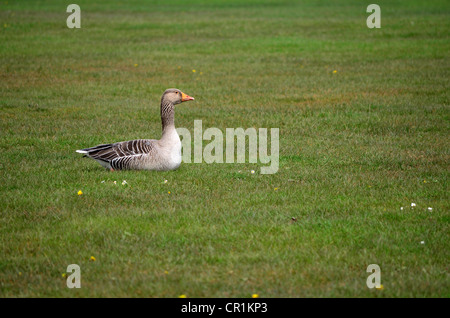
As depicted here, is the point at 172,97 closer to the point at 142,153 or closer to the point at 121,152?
the point at 142,153

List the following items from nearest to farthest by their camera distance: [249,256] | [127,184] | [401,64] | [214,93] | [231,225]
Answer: [249,256] < [231,225] < [127,184] < [214,93] < [401,64]

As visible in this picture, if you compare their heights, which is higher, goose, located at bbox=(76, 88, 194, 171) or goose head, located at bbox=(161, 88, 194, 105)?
goose head, located at bbox=(161, 88, 194, 105)

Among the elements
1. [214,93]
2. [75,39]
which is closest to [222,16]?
[75,39]

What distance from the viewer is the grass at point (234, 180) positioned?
6.02m

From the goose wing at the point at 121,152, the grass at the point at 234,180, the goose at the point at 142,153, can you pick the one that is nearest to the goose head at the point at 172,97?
the goose at the point at 142,153

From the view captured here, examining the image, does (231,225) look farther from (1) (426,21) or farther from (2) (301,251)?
(1) (426,21)

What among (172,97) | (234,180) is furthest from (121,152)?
(234,180)

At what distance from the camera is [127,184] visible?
8.72m

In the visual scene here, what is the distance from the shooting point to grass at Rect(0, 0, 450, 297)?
602cm

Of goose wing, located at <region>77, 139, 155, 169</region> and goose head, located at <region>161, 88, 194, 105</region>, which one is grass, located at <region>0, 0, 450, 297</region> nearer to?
goose wing, located at <region>77, 139, 155, 169</region>

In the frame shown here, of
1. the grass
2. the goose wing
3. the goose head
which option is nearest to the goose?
the goose wing

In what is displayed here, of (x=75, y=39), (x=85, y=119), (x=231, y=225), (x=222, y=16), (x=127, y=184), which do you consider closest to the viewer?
(x=231, y=225)

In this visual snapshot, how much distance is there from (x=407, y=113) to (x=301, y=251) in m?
8.55

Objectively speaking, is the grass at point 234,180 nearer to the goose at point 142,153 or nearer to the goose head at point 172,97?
the goose at point 142,153
